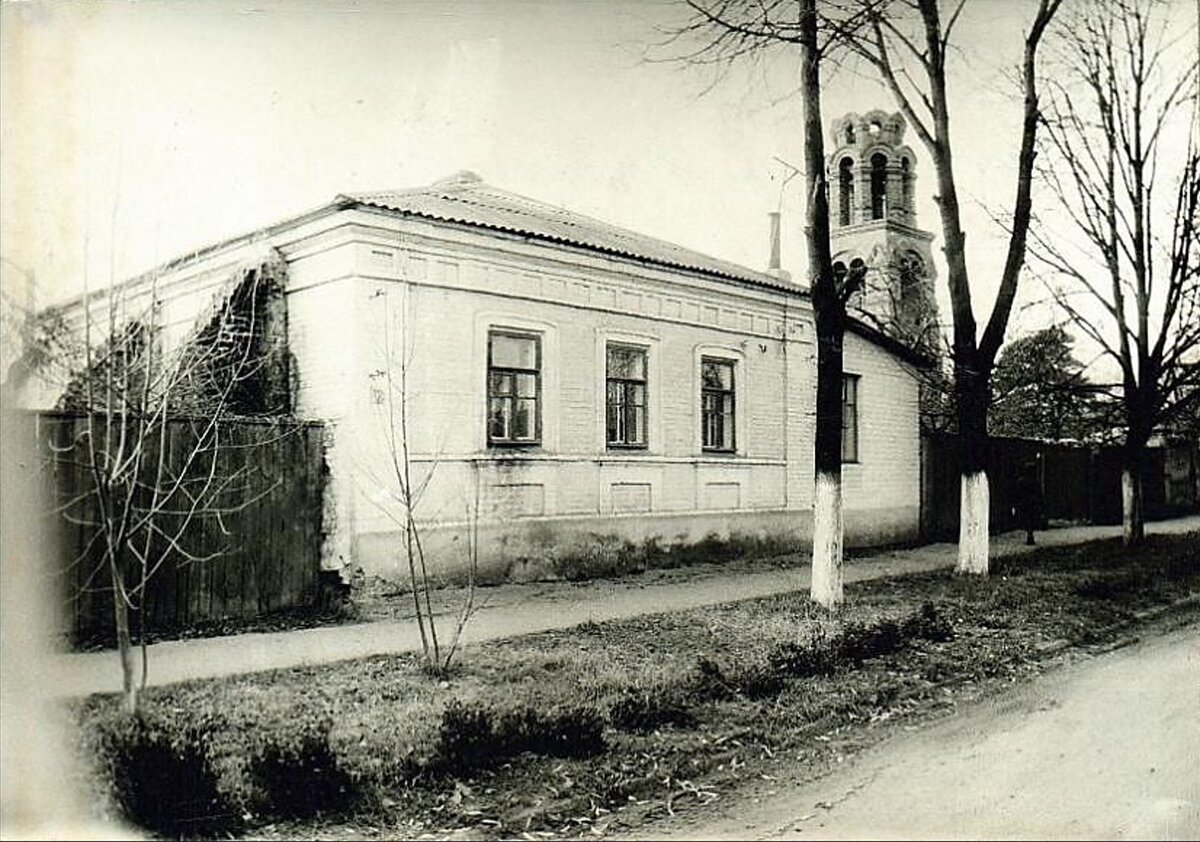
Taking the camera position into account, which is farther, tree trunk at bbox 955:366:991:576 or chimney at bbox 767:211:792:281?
tree trunk at bbox 955:366:991:576

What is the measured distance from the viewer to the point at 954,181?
5809mm

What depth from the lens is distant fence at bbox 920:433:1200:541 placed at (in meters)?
7.14

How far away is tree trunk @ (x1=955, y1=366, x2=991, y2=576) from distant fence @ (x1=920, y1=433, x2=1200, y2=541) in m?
0.09

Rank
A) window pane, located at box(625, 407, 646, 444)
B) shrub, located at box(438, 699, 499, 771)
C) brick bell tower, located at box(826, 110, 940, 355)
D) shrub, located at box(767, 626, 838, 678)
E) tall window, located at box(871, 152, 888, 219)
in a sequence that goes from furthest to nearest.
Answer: tall window, located at box(871, 152, 888, 219) → brick bell tower, located at box(826, 110, 940, 355) → window pane, located at box(625, 407, 646, 444) → shrub, located at box(767, 626, 838, 678) → shrub, located at box(438, 699, 499, 771)

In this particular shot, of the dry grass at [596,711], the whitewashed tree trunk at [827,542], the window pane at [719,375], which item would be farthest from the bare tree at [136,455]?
the whitewashed tree trunk at [827,542]

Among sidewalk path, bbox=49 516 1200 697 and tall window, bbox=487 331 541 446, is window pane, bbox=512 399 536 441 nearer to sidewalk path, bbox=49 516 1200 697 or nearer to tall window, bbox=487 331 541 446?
tall window, bbox=487 331 541 446

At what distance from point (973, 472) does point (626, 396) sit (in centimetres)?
350

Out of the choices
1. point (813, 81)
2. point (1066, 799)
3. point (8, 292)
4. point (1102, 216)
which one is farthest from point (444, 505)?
point (1102, 216)

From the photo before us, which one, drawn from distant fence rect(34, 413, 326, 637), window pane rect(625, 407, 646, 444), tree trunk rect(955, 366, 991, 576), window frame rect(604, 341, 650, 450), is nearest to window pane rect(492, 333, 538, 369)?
window frame rect(604, 341, 650, 450)

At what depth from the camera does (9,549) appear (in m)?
3.16

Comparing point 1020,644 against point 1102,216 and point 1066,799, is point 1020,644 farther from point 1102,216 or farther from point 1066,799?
point 1102,216

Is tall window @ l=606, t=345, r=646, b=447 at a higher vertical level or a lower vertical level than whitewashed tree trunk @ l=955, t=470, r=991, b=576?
higher

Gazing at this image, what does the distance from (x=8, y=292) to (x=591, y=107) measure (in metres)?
2.41

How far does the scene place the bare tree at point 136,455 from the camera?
3.11 meters
